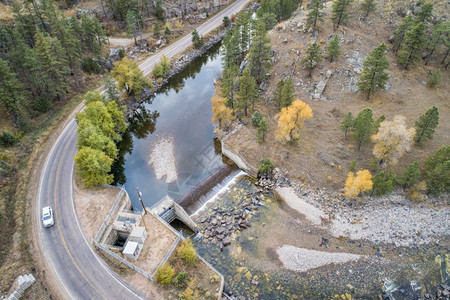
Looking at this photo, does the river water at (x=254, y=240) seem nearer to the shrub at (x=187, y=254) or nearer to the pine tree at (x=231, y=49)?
the shrub at (x=187, y=254)

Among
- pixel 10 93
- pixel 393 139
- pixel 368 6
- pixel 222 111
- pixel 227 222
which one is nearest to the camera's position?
pixel 393 139

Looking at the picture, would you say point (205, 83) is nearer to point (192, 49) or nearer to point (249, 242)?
point (192, 49)

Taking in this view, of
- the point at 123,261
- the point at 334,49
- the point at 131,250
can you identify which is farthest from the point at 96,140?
the point at 334,49

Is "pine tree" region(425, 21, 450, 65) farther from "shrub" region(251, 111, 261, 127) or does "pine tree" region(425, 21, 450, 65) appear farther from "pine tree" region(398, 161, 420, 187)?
"shrub" region(251, 111, 261, 127)

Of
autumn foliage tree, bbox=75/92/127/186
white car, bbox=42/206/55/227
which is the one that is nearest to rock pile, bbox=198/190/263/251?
autumn foliage tree, bbox=75/92/127/186

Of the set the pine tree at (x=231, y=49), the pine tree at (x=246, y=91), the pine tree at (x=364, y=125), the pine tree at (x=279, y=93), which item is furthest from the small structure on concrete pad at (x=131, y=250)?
the pine tree at (x=231, y=49)

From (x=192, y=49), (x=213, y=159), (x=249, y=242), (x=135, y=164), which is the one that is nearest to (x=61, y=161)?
(x=135, y=164)

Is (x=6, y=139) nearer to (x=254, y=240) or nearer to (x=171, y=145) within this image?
(x=171, y=145)
